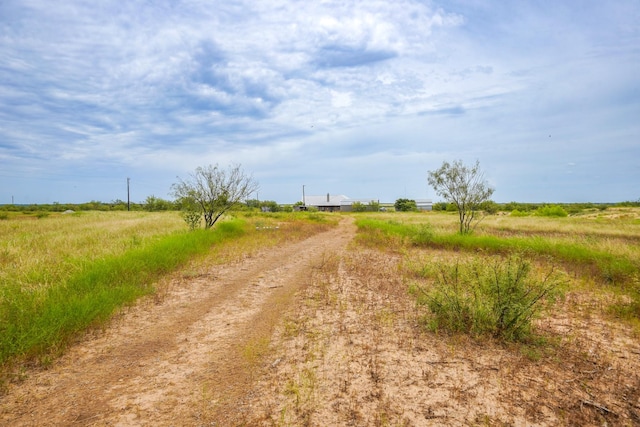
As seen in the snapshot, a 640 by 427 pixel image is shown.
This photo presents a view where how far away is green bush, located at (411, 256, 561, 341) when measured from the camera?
538cm

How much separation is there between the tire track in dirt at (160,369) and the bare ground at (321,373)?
20 millimetres

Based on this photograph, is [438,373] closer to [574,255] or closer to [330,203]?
[574,255]

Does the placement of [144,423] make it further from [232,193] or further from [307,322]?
[232,193]

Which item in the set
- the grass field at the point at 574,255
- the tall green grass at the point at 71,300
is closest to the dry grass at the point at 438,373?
the grass field at the point at 574,255

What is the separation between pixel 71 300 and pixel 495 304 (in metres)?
7.63

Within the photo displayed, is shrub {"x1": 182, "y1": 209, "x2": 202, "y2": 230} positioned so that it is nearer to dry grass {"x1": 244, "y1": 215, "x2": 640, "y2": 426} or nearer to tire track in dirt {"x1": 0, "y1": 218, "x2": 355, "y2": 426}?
tire track in dirt {"x1": 0, "y1": 218, "x2": 355, "y2": 426}

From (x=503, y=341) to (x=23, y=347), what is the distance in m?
7.01

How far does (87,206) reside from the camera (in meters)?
79.1

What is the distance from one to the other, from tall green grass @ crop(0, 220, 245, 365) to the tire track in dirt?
40cm

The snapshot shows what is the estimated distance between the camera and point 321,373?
427cm

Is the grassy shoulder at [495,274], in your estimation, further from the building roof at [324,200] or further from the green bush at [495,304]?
the building roof at [324,200]

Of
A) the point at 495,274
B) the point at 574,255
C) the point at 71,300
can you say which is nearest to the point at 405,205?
the point at 574,255

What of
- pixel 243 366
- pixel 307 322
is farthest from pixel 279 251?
pixel 243 366

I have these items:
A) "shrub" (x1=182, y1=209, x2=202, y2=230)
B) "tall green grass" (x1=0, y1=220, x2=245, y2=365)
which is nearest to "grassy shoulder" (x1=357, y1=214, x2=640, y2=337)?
"tall green grass" (x1=0, y1=220, x2=245, y2=365)
